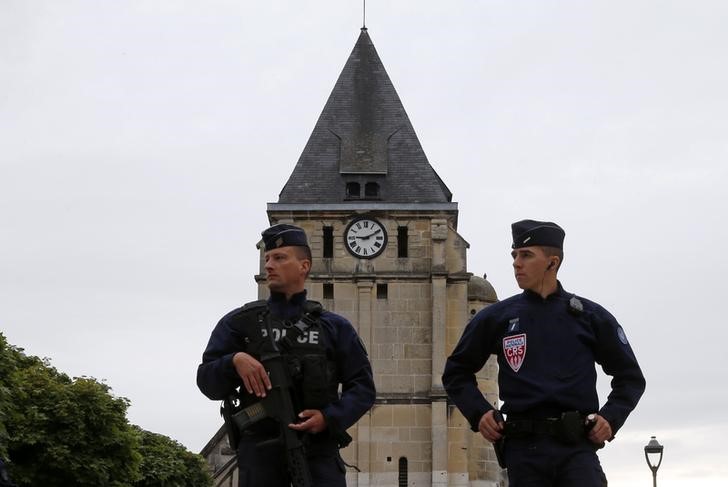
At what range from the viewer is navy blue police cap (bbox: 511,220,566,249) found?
11141 mm

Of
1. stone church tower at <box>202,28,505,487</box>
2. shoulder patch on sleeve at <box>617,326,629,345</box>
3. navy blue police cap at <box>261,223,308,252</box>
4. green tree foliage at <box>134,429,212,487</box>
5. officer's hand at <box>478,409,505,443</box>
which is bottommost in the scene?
officer's hand at <box>478,409,505,443</box>

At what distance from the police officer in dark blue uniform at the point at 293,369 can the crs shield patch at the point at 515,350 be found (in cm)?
86

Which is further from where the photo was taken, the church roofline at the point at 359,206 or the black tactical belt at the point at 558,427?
the church roofline at the point at 359,206

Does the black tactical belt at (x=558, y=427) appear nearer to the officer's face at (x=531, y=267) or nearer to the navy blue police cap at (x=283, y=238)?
the officer's face at (x=531, y=267)

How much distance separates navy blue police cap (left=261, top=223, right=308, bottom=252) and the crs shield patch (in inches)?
56.6

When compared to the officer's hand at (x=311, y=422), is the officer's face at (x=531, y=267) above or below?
above

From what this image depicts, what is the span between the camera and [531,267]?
36.4 feet

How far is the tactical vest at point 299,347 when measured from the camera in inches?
421

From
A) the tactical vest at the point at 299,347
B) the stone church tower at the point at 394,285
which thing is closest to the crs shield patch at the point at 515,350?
the tactical vest at the point at 299,347

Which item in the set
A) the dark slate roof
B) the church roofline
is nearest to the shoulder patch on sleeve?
the church roofline

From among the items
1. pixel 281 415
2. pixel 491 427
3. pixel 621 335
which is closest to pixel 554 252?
pixel 621 335

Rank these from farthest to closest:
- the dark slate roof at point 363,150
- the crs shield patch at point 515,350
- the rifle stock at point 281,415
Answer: the dark slate roof at point 363,150, the crs shield patch at point 515,350, the rifle stock at point 281,415

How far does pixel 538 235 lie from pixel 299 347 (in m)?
1.66

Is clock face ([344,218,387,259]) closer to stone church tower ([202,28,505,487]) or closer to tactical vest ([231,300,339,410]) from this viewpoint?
stone church tower ([202,28,505,487])
